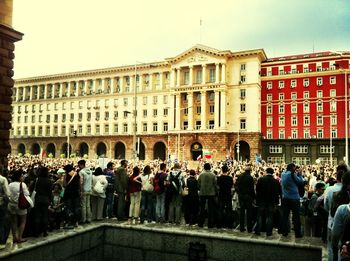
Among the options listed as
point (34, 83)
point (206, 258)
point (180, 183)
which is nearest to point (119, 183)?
point (180, 183)

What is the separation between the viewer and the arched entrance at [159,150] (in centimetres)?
6600

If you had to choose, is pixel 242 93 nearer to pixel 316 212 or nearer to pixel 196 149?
pixel 196 149

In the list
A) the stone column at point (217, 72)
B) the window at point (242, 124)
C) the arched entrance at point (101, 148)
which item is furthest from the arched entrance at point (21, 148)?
the window at point (242, 124)

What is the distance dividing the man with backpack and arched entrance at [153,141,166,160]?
53.3 m

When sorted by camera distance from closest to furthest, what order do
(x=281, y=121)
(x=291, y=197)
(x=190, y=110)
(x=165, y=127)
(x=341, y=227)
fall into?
1. (x=341, y=227)
2. (x=291, y=197)
3. (x=281, y=121)
4. (x=190, y=110)
5. (x=165, y=127)

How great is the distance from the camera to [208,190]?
37.8 feet

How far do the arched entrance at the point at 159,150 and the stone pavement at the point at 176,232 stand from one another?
53232 millimetres

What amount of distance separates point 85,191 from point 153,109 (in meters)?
56.2

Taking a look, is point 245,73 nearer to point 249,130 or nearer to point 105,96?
point 249,130

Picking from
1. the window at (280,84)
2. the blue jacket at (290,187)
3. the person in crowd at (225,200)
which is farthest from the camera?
the window at (280,84)

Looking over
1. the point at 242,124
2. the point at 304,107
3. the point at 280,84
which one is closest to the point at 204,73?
the point at 242,124

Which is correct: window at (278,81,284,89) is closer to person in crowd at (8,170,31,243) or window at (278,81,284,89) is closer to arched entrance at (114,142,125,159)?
arched entrance at (114,142,125,159)

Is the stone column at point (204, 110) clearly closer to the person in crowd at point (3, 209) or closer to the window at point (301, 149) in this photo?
the window at point (301, 149)

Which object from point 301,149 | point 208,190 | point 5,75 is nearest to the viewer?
point 208,190
